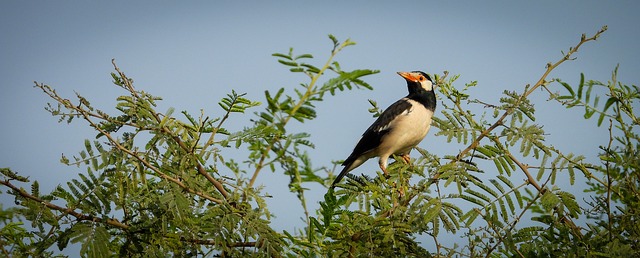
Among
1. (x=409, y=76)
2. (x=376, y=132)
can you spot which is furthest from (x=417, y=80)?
(x=376, y=132)

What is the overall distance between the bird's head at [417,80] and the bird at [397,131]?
139 mm

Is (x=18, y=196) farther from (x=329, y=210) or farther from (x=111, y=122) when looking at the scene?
(x=329, y=210)

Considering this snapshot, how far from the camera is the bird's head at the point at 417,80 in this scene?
657cm

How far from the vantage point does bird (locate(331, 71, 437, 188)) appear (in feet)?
18.7

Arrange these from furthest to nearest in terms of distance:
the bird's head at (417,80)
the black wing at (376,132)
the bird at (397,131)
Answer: the bird's head at (417,80) < the black wing at (376,132) < the bird at (397,131)

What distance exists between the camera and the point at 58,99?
8.86 ft

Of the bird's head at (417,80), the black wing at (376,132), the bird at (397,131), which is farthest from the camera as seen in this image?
the bird's head at (417,80)

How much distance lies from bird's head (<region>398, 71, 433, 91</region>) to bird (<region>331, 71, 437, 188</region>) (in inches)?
5.5

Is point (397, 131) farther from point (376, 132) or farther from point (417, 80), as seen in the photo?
point (417, 80)

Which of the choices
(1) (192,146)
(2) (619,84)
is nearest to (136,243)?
(1) (192,146)

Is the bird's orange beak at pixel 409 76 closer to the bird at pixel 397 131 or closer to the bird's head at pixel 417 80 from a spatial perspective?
the bird's head at pixel 417 80

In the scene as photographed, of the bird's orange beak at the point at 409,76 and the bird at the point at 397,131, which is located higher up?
the bird's orange beak at the point at 409,76

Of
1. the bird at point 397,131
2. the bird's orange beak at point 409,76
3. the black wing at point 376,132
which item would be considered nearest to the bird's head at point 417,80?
the bird's orange beak at point 409,76

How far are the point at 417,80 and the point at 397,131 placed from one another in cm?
106
